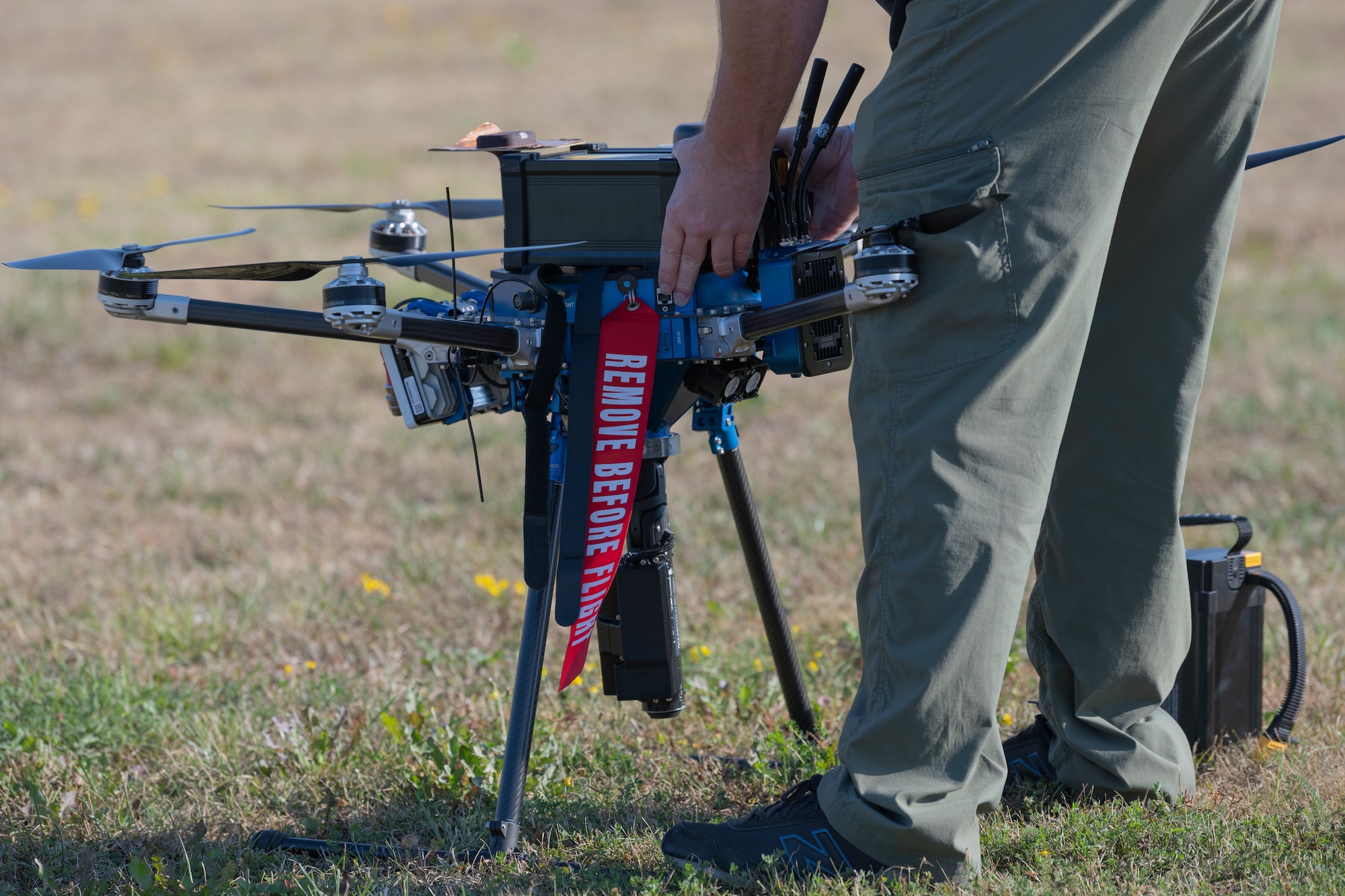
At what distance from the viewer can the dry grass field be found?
2330 mm

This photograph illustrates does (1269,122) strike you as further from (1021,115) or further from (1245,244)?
(1021,115)

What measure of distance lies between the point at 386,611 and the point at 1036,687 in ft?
6.08

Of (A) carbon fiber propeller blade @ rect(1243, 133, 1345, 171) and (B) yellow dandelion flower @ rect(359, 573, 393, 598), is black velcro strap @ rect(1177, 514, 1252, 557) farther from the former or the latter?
(B) yellow dandelion flower @ rect(359, 573, 393, 598)

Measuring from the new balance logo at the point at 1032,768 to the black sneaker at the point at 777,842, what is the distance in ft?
1.67

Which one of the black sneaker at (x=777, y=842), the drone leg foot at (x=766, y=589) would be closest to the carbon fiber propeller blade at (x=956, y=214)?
the drone leg foot at (x=766, y=589)

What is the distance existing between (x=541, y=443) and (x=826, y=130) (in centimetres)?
76

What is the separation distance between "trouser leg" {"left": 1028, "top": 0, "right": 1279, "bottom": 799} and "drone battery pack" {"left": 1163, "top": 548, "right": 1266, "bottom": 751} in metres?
0.22

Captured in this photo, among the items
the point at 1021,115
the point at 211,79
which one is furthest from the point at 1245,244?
the point at 211,79

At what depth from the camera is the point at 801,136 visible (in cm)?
220

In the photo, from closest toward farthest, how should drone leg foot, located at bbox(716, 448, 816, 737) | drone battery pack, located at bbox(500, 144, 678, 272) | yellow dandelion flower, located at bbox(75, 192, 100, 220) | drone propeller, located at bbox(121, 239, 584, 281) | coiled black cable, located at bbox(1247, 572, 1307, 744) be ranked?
drone propeller, located at bbox(121, 239, 584, 281), drone battery pack, located at bbox(500, 144, 678, 272), drone leg foot, located at bbox(716, 448, 816, 737), coiled black cable, located at bbox(1247, 572, 1307, 744), yellow dandelion flower, located at bbox(75, 192, 100, 220)

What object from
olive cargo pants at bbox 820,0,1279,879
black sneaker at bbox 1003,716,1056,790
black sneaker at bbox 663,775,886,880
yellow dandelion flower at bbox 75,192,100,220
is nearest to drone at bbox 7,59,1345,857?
olive cargo pants at bbox 820,0,1279,879

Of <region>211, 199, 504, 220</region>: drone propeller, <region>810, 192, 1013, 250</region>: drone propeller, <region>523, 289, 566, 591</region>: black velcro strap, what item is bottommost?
<region>523, 289, 566, 591</region>: black velcro strap

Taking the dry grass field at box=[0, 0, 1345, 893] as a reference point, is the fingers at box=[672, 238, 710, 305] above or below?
above

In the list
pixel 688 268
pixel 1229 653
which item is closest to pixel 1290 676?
pixel 1229 653
